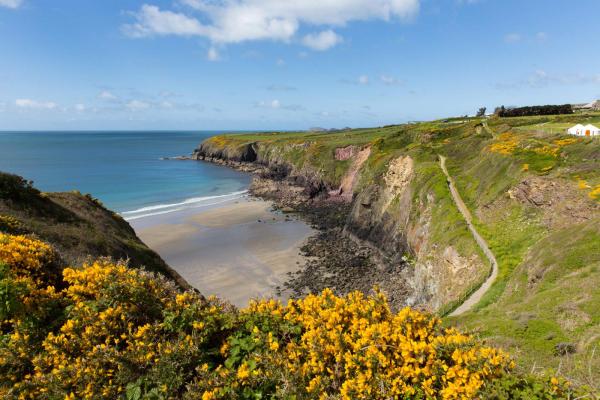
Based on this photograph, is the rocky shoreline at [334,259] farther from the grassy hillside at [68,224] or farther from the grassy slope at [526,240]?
the grassy hillside at [68,224]

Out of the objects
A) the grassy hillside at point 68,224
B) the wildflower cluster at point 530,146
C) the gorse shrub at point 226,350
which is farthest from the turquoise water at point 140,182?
the gorse shrub at point 226,350

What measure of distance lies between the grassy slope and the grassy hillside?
18.5 m

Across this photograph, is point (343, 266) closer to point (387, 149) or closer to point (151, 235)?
point (151, 235)

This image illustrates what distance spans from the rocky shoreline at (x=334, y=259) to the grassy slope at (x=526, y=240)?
23.3 ft

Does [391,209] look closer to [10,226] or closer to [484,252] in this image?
[484,252]

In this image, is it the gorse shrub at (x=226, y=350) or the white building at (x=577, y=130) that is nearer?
the gorse shrub at (x=226, y=350)

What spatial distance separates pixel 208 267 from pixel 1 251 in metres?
32.9

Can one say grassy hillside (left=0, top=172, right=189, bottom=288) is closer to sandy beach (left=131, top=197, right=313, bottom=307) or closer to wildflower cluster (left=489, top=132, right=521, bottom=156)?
sandy beach (left=131, top=197, right=313, bottom=307)

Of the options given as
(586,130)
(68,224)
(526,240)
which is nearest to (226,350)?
(68,224)

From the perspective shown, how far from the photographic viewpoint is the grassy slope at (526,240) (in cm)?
1362

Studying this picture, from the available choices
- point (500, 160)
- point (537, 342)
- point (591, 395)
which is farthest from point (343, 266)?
point (591, 395)

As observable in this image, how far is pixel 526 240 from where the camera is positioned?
88.3ft

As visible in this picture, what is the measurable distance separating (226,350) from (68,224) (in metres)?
21.1

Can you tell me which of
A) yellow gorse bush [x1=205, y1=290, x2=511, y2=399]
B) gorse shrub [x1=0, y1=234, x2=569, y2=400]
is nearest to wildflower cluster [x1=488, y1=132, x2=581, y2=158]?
yellow gorse bush [x1=205, y1=290, x2=511, y2=399]
